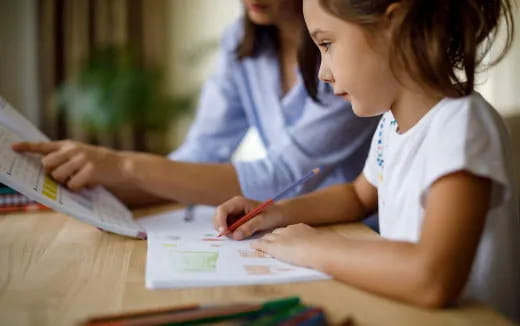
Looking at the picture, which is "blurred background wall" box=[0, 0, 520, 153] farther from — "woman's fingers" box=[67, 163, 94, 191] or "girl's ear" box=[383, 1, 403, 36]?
"girl's ear" box=[383, 1, 403, 36]

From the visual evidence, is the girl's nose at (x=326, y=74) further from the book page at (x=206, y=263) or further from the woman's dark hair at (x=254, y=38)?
the woman's dark hair at (x=254, y=38)

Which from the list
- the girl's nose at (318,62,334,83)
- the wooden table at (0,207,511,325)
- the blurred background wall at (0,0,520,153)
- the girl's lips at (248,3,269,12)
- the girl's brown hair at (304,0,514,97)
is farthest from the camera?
the blurred background wall at (0,0,520,153)

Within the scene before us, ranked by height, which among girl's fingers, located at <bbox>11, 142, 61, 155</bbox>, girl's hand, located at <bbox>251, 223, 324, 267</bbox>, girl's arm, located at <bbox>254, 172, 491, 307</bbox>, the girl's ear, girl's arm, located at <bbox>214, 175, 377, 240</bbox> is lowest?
girl's arm, located at <bbox>214, 175, 377, 240</bbox>

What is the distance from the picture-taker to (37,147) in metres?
1.01

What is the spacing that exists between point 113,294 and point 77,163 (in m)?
0.46

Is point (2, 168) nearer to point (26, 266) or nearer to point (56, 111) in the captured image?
point (26, 266)

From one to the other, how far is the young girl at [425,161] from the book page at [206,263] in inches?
1.0

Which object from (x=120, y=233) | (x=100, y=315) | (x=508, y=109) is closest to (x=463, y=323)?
(x=100, y=315)

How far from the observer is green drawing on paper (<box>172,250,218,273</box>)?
2.21ft

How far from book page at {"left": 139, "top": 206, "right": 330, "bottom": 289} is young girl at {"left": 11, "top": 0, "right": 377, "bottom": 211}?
173mm

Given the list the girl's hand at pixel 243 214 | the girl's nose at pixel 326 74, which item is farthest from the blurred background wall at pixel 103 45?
the girl's nose at pixel 326 74

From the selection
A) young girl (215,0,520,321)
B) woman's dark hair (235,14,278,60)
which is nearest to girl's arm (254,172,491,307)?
young girl (215,0,520,321)

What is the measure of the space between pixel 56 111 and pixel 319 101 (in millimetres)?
2381

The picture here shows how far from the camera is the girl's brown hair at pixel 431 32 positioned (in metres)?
0.67
